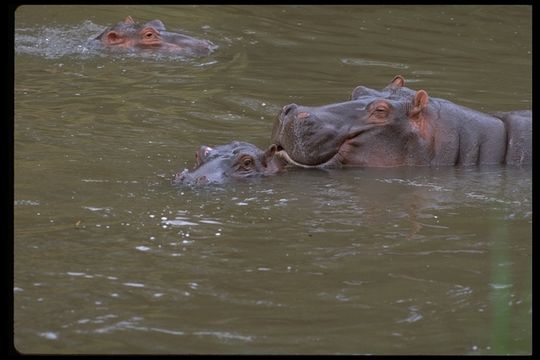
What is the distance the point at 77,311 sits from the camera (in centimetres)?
→ 541

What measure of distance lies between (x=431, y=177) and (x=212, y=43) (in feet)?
19.8

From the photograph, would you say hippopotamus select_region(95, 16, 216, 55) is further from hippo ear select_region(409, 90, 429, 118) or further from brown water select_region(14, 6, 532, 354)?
hippo ear select_region(409, 90, 429, 118)

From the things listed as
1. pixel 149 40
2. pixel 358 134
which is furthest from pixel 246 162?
pixel 149 40

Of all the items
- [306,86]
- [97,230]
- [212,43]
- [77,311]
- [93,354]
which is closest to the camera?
[93,354]

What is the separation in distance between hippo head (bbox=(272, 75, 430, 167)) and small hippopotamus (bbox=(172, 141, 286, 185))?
0.18 metres

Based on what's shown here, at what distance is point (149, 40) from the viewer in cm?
1336

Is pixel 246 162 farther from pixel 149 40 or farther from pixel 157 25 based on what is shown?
pixel 157 25

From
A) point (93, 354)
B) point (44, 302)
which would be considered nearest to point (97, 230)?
point (44, 302)

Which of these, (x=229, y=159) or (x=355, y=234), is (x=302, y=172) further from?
(x=355, y=234)

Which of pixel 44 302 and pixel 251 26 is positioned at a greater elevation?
pixel 251 26

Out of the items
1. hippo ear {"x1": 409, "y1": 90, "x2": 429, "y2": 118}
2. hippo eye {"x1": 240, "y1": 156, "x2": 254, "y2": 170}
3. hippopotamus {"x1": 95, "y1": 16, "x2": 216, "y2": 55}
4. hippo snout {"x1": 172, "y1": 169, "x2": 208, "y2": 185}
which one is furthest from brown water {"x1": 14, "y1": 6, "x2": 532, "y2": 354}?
hippopotamus {"x1": 95, "y1": 16, "x2": 216, "y2": 55}

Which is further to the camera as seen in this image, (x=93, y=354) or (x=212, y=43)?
(x=212, y=43)

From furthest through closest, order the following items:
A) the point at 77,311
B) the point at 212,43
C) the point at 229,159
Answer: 1. the point at 212,43
2. the point at 229,159
3. the point at 77,311

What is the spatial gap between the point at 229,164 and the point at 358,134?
955 mm
